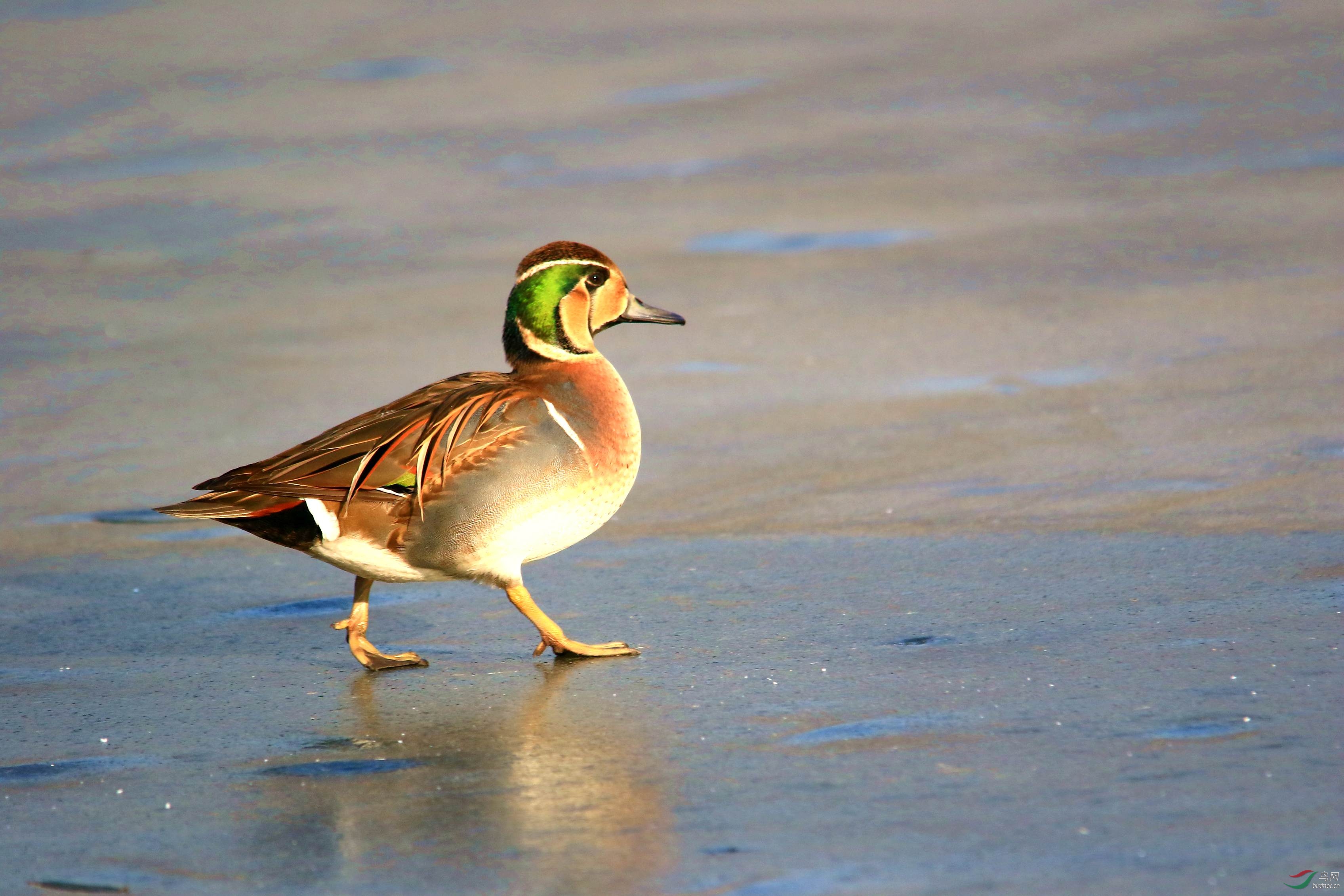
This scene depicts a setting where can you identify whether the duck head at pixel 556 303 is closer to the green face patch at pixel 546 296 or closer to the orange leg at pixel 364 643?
the green face patch at pixel 546 296

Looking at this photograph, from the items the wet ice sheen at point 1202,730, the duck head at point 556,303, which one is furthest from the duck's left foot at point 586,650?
the wet ice sheen at point 1202,730

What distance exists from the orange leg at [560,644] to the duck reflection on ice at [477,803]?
20cm

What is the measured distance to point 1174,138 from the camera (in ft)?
35.0

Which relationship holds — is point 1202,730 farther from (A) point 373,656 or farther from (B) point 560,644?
(A) point 373,656

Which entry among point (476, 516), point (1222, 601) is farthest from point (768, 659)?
point (1222, 601)

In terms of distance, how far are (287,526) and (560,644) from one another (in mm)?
882

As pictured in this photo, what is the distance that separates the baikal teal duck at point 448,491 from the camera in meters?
5.04

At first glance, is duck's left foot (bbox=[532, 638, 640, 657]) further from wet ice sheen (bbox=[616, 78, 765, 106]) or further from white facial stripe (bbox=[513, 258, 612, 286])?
wet ice sheen (bbox=[616, 78, 765, 106])

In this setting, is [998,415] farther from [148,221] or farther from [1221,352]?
[148,221]

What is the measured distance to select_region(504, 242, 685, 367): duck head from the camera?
218 inches

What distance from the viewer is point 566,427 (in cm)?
526

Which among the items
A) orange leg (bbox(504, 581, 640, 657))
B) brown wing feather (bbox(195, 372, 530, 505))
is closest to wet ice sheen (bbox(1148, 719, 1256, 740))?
orange leg (bbox(504, 581, 640, 657))

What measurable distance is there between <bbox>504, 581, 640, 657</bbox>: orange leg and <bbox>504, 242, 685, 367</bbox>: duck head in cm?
89

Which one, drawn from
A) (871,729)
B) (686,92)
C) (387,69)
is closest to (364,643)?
(871,729)
